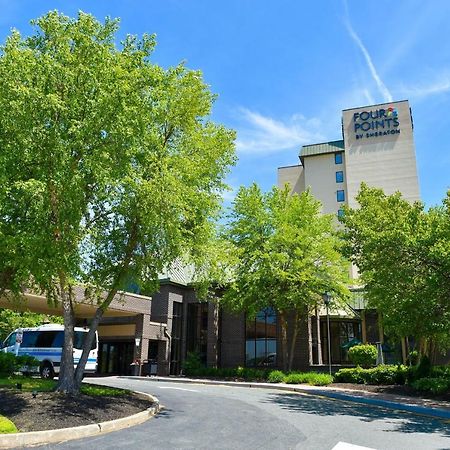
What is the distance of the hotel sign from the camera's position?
6297 cm

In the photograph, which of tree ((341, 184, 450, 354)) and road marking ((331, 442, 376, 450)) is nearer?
road marking ((331, 442, 376, 450))

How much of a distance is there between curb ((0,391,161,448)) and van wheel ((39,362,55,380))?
1580cm

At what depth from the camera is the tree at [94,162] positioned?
10906 mm

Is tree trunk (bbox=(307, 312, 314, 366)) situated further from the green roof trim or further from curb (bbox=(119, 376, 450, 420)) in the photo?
the green roof trim

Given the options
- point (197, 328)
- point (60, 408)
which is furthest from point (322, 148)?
point (60, 408)

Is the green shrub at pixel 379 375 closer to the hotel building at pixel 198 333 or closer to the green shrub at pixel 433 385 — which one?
the green shrub at pixel 433 385

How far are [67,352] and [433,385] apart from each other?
1355 centimetres

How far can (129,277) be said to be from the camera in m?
14.3

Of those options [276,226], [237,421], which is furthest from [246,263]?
[237,421]

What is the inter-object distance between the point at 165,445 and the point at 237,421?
3.49 m

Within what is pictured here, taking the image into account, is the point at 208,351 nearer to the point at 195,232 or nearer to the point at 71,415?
the point at 195,232

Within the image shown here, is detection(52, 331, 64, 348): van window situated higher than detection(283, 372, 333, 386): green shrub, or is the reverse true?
detection(52, 331, 64, 348): van window

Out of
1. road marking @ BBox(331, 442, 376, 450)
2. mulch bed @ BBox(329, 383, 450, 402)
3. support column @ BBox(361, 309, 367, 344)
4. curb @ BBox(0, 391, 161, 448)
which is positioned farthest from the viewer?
support column @ BBox(361, 309, 367, 344)

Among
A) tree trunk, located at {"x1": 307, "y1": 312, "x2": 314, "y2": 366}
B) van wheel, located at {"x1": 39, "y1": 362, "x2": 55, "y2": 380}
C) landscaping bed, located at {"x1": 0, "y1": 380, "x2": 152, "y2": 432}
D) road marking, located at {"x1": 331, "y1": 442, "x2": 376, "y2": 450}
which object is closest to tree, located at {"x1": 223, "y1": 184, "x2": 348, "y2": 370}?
tree trunk, located at {"x1": 307, "y1": 312, "x2": 314, "y2": 366}
